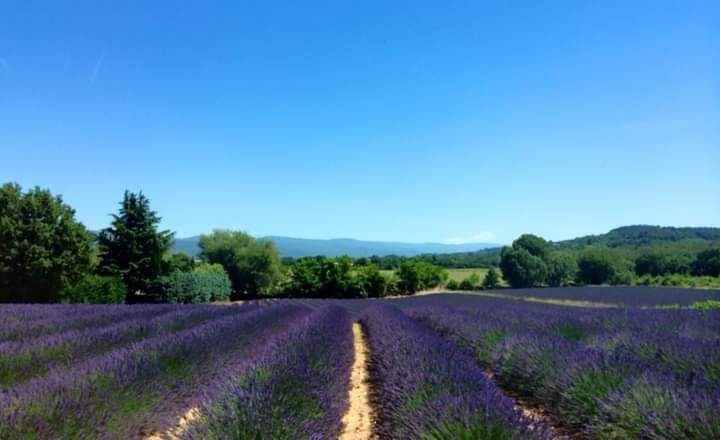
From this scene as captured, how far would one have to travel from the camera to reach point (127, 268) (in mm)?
25406

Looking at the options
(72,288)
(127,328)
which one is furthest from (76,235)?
(127,328)

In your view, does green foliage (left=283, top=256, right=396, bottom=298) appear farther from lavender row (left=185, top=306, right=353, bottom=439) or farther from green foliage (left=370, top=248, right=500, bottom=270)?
lavender row (left=185, top=306, right=353, bottom=439)

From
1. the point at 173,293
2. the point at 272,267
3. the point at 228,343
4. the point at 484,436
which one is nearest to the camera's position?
the point at 484,436

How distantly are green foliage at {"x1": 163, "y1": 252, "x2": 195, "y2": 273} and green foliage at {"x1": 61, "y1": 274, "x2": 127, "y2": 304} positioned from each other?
16.5 ft

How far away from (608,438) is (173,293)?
26.5m

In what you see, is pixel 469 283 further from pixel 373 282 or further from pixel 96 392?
pixel 96 392

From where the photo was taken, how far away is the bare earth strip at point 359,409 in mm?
4125

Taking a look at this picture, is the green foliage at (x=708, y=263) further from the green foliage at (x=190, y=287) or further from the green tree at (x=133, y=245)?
the green tree at (x=133, y=245)

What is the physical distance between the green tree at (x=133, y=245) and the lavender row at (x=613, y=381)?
23.3 metres

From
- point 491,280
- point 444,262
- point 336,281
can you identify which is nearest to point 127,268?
point 336,281

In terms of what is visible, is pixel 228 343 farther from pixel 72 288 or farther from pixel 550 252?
pixel 550 252

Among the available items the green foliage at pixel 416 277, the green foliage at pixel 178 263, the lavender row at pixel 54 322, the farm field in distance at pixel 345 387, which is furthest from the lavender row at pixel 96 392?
the green foliage at pixel 416 277

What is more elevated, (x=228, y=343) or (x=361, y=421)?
(x=228, y=343)

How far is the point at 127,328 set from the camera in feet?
22.0
